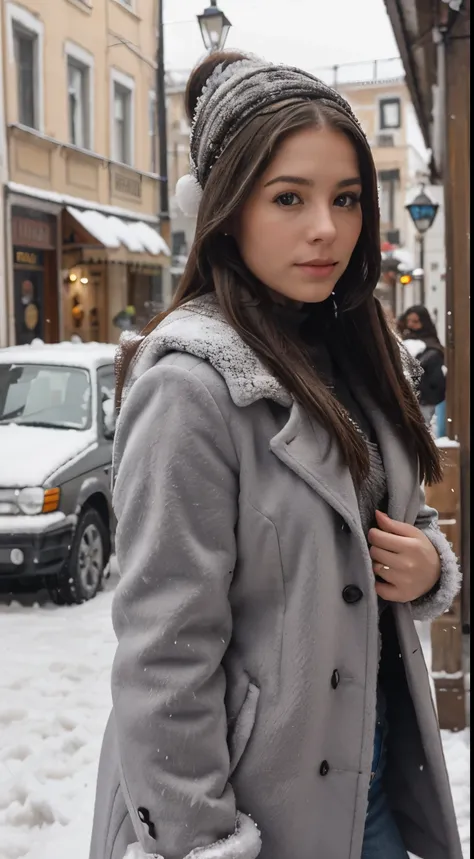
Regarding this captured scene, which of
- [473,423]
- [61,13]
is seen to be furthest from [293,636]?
[473,423]

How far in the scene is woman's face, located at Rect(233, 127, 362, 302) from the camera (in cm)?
93

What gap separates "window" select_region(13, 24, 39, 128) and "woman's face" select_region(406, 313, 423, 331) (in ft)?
5.46

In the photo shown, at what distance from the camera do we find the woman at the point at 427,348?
2.89 meters

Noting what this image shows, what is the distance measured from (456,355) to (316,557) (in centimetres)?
216

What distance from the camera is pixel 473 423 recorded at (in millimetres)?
2889

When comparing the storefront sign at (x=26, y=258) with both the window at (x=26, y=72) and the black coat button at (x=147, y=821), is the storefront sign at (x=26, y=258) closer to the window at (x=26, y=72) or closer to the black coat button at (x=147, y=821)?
the window at (x=26, y=72)

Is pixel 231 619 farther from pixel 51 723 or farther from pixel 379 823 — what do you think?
pixel 51 723

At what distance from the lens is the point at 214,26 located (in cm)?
172

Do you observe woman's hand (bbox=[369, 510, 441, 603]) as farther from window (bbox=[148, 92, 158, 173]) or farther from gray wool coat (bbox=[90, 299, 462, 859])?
window (bbox=[148, 92, 158, 173])

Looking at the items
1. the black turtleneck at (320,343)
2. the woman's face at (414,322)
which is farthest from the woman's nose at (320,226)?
the woman's face at (414,322)

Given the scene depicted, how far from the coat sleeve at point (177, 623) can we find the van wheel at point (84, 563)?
3.01 ft

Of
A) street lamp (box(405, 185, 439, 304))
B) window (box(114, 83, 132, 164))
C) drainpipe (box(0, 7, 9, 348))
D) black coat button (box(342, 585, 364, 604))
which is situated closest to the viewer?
black coat button (box(342, 585, 364, 604))

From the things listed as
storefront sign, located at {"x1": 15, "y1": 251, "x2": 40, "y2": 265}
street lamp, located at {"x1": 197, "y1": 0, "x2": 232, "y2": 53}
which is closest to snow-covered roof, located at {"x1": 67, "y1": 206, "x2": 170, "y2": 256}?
storefront sign, located at {"x1": 15, "y1": 251, "x2": 40, "y2": 265}

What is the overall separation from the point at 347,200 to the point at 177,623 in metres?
0.56
